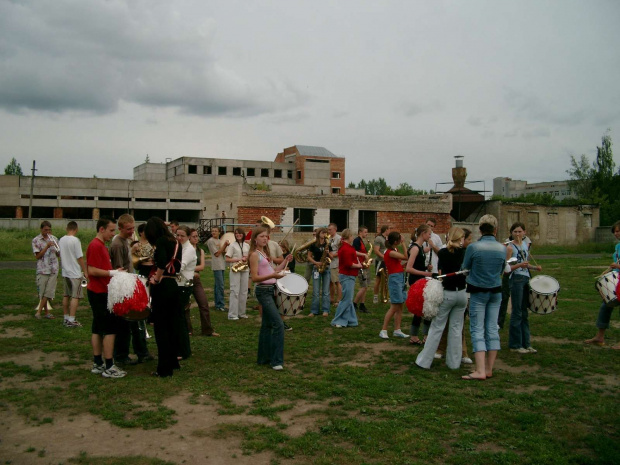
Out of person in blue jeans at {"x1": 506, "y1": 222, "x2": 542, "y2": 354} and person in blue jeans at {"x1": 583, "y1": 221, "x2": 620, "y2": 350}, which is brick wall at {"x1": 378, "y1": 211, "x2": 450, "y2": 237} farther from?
person in blue jeans at {"x1": 506, "y1": 222, "x2": 542, "y2": 354}

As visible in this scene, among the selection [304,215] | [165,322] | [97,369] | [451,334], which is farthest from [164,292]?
[304,215]

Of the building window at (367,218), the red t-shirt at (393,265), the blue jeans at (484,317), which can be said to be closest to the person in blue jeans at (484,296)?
the blue jeans at (484,317)

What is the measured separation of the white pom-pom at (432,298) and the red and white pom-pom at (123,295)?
3.89m

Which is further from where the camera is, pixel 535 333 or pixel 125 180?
pixel 125 180

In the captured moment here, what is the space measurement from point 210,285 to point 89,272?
10.8 m

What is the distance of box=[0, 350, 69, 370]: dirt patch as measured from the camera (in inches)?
299

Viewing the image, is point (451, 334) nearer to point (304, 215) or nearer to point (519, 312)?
point (519, 312)

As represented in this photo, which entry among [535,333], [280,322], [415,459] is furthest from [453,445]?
[535,333]

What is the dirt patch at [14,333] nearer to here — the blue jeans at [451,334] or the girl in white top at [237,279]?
the girl in white top at [237,279]

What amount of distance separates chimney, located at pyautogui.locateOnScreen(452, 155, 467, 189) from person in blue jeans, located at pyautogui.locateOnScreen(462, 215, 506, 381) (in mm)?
39348

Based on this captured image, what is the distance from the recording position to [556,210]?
43.6 metres

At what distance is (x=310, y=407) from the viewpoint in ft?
19.5

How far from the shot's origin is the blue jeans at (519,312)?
8.46 metres

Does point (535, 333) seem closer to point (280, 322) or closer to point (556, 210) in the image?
point (280, 322)
